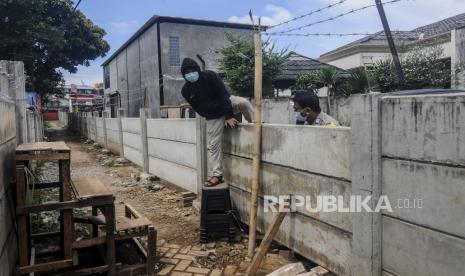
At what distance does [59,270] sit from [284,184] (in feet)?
7.79

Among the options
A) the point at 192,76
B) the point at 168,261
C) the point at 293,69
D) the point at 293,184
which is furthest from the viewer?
the point at 293,69

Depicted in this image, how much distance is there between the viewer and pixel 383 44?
23359mm

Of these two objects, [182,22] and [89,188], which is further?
[182,22]

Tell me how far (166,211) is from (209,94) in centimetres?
222

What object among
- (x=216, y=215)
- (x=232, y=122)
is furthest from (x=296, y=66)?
(x=216, y=215)

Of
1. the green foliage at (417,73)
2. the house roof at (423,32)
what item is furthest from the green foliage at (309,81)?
the house roof at (423,32)

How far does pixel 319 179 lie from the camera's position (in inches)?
141

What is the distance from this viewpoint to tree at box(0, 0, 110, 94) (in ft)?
57.1

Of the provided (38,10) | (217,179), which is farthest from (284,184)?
(38,10)

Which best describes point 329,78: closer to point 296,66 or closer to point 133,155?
point 296,66

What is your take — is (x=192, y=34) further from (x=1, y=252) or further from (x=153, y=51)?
(x=1, y=252)

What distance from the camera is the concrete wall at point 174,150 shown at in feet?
22.1

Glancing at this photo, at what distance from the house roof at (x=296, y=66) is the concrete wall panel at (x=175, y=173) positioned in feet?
31.1

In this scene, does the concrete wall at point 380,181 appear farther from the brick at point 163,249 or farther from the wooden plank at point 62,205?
the wooden plank at point 62,205
